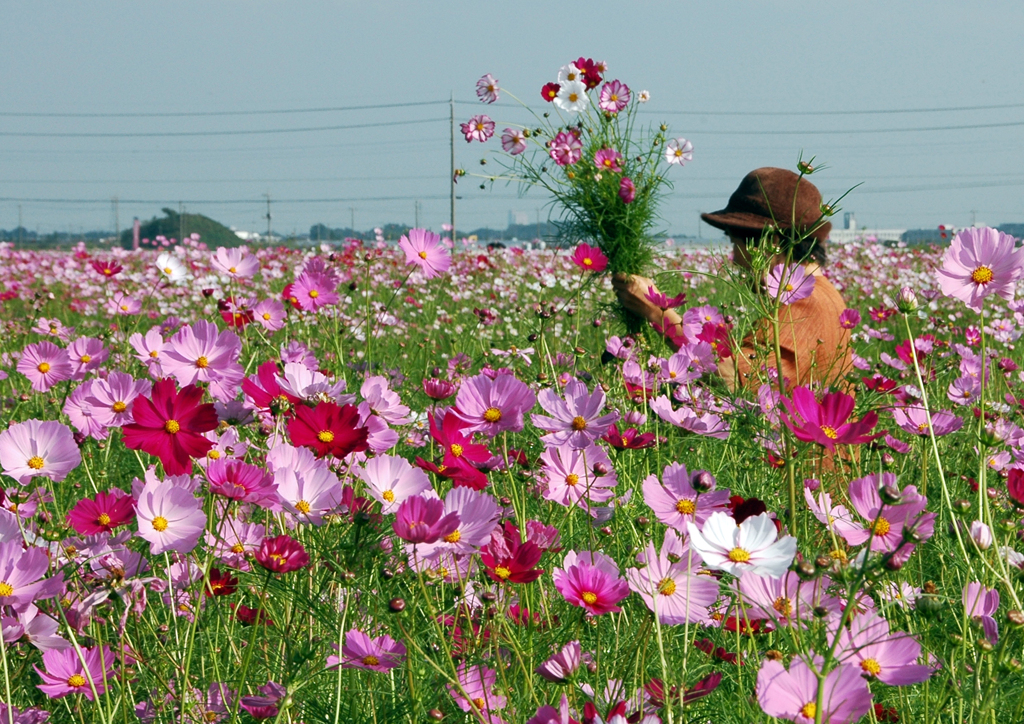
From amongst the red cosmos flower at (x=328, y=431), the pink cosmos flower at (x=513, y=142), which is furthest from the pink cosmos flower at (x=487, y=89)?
the red cosmos flower at (x=328, y=431)

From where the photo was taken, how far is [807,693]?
2.02 feet

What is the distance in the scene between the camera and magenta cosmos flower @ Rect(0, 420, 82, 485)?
996 mm

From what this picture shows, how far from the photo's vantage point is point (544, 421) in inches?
41.5

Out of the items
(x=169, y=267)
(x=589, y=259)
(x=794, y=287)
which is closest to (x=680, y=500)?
(x=794, y=287)

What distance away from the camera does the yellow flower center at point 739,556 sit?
0.70m

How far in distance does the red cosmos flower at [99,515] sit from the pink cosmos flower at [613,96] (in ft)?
6.13

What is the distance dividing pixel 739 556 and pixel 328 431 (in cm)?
42

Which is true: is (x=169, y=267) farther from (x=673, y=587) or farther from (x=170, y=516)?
(x=673, y=587)

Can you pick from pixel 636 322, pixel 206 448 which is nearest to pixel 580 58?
pixel 636 322

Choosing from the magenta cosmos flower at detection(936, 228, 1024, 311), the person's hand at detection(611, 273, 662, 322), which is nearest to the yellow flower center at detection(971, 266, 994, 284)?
the magenta cosmos flower at detection(936, 228, 1024, 311)

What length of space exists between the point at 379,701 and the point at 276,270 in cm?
624

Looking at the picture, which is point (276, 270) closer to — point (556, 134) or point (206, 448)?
point (556, 134)

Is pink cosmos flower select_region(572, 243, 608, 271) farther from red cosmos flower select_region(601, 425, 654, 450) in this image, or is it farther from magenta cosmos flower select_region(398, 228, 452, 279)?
red cosmos flower select_region(601, 425, 654, 450)

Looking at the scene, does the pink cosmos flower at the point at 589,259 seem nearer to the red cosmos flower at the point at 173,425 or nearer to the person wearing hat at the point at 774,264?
the person wearing hat at the point at 774,264
